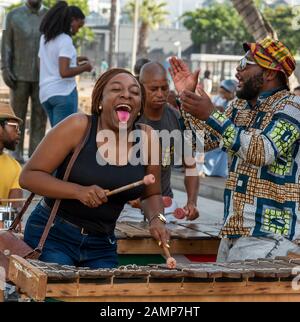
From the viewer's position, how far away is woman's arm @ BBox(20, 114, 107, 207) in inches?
216

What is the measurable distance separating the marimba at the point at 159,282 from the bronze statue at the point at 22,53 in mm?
8162

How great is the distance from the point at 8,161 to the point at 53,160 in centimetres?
228

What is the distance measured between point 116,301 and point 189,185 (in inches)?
113

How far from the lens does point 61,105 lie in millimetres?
12078

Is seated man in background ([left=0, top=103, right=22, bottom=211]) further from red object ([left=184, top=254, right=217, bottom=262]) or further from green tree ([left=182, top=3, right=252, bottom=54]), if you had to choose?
green tree ([left=182, top=3, right=252, bottom=54])

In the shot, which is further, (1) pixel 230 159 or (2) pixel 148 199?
(1) pixel 230 159

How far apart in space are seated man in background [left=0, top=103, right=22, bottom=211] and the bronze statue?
5422mm

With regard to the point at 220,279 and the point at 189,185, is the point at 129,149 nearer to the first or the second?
the point at 220,279

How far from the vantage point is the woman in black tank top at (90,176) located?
18.2 feet

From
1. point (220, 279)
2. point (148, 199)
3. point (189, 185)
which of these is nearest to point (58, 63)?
point (189, 185)

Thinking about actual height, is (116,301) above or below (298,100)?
below

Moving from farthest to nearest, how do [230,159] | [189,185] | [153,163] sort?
1. [189,185]
2. [230,159]
3. [153,163]

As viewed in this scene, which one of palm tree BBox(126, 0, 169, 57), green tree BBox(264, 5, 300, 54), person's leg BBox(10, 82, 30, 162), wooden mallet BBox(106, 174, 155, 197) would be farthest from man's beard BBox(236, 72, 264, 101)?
palm tree BBox(126, 0, 169, 57)

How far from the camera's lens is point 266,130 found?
249 inches
